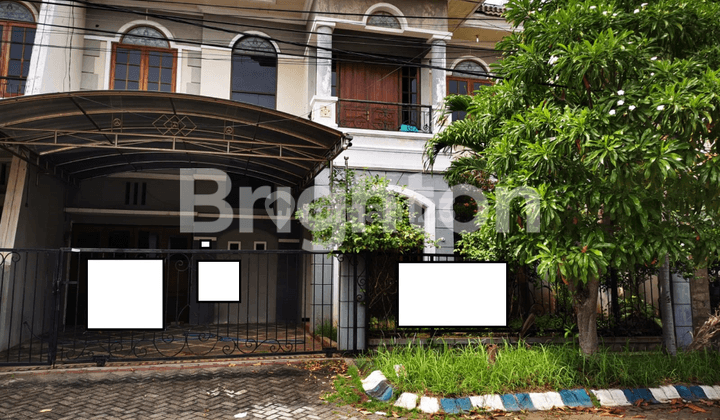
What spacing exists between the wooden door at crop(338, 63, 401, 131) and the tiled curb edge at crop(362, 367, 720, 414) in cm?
757

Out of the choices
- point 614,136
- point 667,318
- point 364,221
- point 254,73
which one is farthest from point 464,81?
point 614,136

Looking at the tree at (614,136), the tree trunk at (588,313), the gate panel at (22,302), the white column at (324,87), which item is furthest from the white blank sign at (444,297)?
the white column at (324,87)

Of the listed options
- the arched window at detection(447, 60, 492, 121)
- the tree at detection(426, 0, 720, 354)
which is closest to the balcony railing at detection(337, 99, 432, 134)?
the arched window at detection(447, 60, 492, 121)

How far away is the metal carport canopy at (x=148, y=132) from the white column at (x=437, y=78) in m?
3.39

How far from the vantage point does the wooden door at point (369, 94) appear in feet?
41.1

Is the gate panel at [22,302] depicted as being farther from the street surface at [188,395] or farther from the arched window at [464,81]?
the arched window at [464,81]

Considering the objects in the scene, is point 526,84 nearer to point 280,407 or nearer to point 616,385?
point 616,385

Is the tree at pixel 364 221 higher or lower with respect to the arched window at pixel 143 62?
lower

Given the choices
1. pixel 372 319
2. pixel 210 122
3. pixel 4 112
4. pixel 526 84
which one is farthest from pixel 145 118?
pixel 526 84

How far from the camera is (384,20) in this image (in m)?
12.6

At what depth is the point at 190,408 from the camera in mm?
5586

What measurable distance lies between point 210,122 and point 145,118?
3.53 feet

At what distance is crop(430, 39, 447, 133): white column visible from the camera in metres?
12.1

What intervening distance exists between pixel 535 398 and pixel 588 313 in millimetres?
1679
